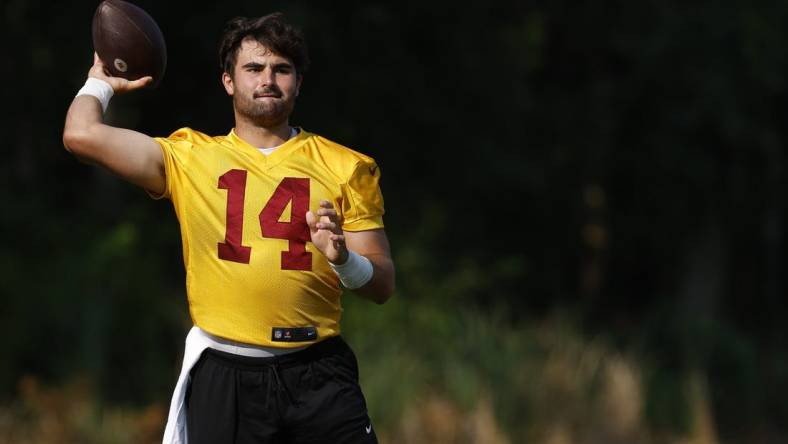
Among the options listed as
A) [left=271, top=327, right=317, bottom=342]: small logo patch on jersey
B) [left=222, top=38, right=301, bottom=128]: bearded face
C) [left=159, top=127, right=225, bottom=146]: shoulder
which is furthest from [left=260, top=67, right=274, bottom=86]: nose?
[left=271, top=327, right=317, bottom=342]: small logo patch on jersey

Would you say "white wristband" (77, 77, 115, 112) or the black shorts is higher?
"white wristband" (77, 77, 115, 112)

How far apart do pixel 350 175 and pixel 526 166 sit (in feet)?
38.4

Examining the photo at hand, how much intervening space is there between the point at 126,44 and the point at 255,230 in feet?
2.59

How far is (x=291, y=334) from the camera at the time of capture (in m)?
4.19

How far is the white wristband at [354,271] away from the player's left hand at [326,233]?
8 cm

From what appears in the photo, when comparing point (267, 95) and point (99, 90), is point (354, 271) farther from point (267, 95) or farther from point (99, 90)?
point (99, 90)

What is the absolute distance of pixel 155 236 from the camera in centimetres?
1201

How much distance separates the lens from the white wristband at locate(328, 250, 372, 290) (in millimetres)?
3986

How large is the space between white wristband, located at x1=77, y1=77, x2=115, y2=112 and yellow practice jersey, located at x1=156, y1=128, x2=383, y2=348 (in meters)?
0.23

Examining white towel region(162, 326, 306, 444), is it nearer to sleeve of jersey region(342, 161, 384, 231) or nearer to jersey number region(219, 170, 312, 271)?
jersey number region(219, 170, 312, 271)

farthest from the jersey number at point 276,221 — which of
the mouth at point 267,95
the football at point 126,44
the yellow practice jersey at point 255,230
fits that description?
the football at point 126,44

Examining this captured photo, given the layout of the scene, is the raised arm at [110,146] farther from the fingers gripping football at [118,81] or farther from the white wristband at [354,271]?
the white wristband at [354,271]

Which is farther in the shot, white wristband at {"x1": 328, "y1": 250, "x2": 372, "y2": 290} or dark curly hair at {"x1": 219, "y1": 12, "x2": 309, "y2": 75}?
dark curly hair at {"x1": 219, "y1": 12, "x2": 309, "y2": 75}

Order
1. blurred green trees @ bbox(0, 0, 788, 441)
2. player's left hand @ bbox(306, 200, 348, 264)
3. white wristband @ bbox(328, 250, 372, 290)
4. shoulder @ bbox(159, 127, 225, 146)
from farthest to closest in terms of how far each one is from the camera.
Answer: blurred green trees @ bbox(0, 0, 788, 441)
shoulder @ bbox(159, 127, 225, 146)
white wristband @ bbox(328, 250, 372, 290)
player's left hand @ bbox(306, 200, 348, 264)
